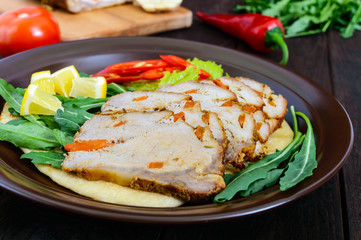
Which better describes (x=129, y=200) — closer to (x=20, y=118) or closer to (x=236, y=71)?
(x=20, y=118)

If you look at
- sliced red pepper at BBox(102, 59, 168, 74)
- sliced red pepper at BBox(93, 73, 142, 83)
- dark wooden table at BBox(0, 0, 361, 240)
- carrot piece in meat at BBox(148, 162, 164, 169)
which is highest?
carrot piece in meat at BBox(148, 162, 164, 169)

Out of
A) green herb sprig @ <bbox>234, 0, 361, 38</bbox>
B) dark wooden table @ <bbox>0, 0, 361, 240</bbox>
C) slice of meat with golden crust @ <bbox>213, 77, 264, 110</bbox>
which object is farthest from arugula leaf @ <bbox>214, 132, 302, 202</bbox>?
green herb sprig @ <bbox>234, 0, 361, 38</bbox>

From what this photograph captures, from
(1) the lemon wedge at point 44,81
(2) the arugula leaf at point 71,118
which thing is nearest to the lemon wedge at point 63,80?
(1) the lemon wedge at point 44,81

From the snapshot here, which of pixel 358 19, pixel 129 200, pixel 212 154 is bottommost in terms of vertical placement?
pixel 358 19

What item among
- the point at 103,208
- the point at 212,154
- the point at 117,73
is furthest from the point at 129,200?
the point at 117,73

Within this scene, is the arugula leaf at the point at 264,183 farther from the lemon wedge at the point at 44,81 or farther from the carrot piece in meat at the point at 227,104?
the lemon wedge at the point at 44,81

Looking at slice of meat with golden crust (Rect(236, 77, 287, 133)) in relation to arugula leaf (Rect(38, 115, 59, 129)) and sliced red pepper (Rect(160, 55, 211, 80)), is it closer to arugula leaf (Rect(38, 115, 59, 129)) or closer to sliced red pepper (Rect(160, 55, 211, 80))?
sliced red pepper (Rect(160, 55, 211, 80))
